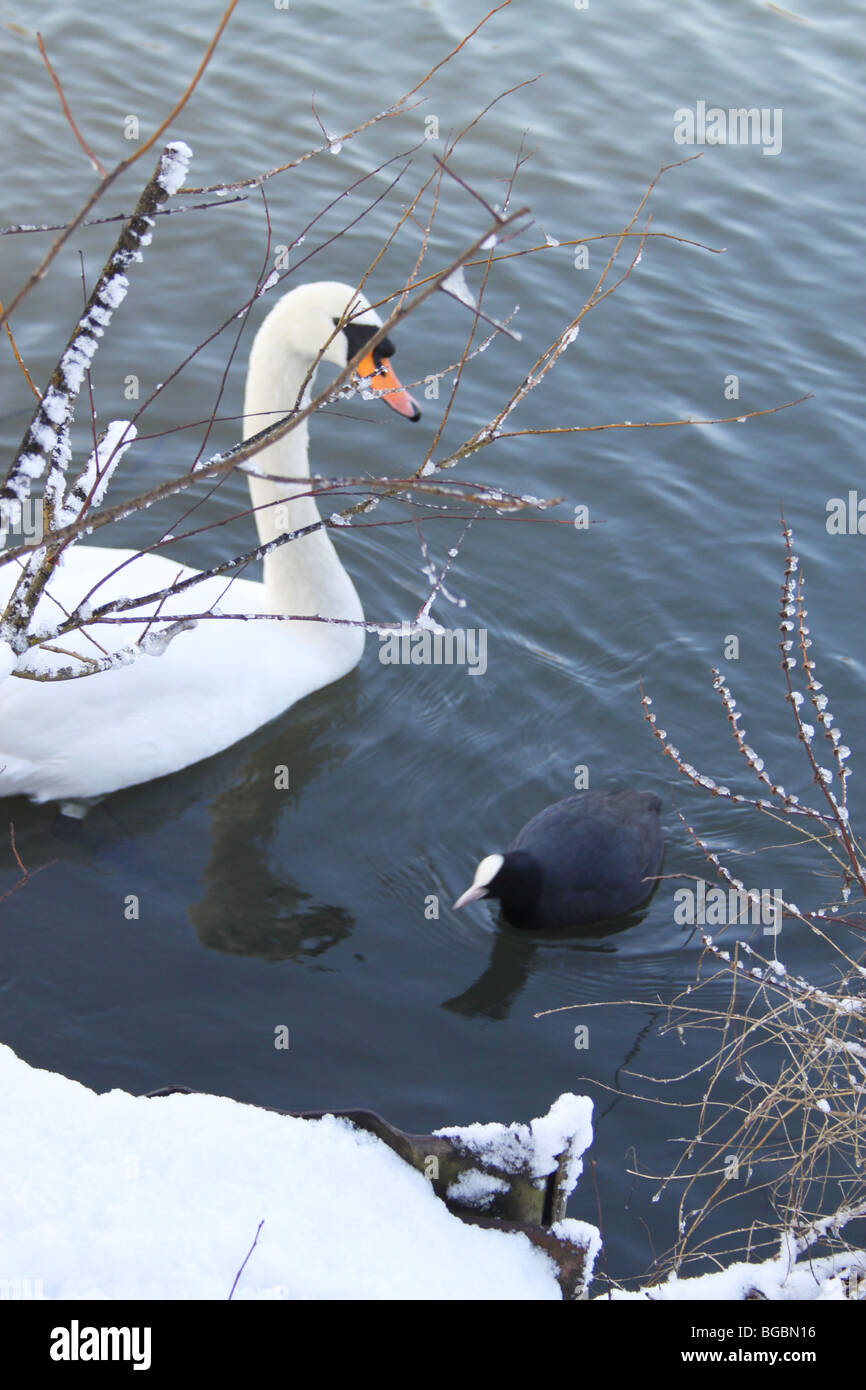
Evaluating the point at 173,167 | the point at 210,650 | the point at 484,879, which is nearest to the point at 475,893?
the point at 484,879

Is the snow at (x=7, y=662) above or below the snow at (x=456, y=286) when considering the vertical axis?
below

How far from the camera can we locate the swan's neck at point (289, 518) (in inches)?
226

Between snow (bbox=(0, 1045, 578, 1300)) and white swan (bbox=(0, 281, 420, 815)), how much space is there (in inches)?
89.8

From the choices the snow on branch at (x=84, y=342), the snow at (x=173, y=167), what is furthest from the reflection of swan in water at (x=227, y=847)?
the snow at (x=173, y=167)

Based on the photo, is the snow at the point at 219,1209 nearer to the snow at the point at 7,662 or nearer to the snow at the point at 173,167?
the snow at the point at 7,662

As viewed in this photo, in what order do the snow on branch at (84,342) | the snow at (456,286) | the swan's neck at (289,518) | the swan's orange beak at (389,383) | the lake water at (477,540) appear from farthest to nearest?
the swan's neck at (289,518) → the swan's orange beak at (389,383) → the lake water at (477,540) → the snow on branch at (84,342) → the snow at (456,286)

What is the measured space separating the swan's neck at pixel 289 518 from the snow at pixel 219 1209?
325 centimetres

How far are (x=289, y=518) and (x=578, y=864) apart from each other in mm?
2066

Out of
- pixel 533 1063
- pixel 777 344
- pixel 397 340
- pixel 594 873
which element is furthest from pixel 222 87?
pixel 533 1063

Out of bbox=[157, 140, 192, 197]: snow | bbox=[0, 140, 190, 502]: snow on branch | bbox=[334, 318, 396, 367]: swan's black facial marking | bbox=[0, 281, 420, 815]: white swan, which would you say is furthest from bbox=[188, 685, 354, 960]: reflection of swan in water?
bbox=[157, 140, 192, 197]: snow

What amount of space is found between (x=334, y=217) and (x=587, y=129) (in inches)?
104

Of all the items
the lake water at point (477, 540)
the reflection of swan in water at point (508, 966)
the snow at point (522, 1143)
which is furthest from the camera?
the reflection of swan in water at point (508, 966)

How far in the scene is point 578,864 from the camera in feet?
16.3

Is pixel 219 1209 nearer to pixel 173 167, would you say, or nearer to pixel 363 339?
pixel 173 167
